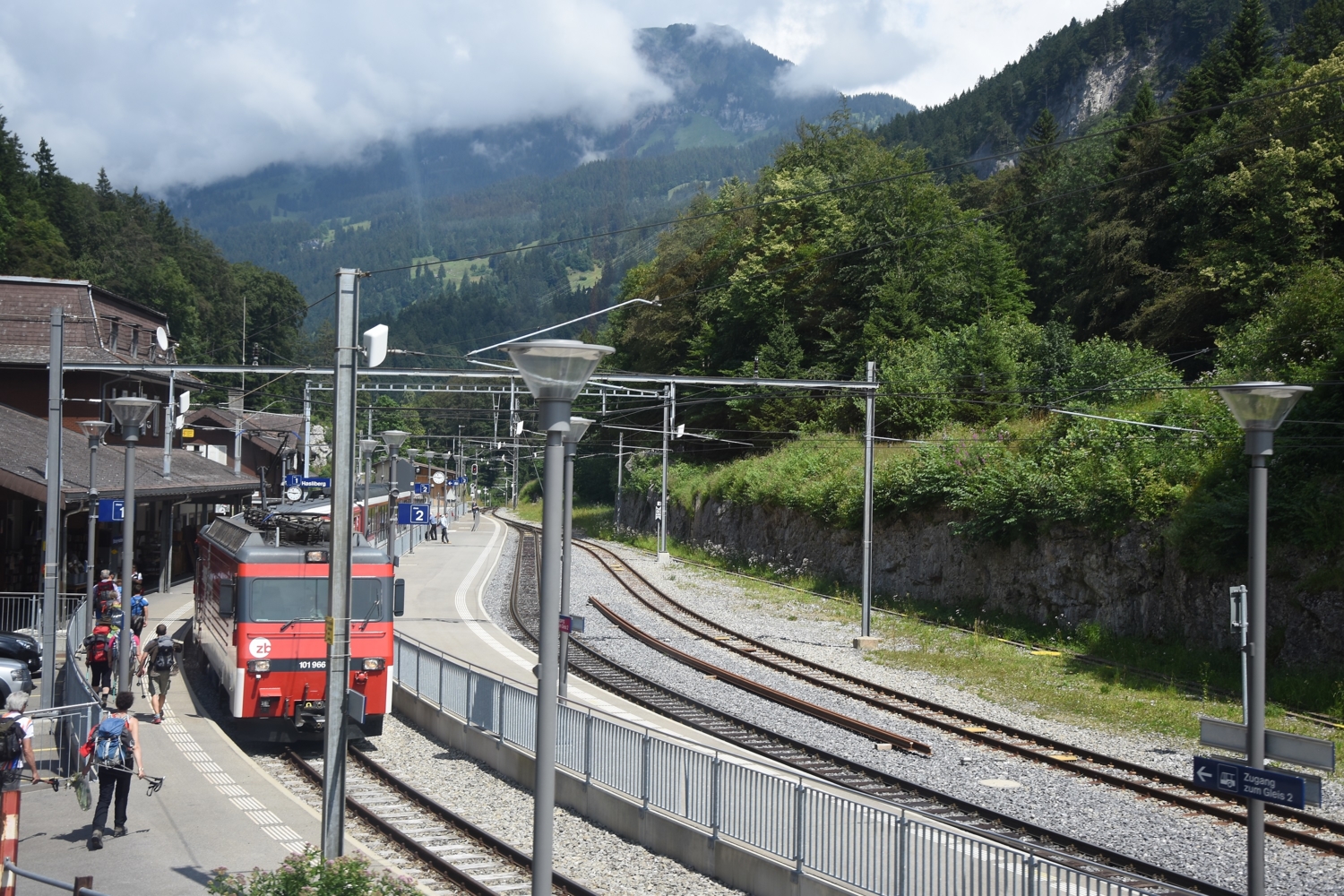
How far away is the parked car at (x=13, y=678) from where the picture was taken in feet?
63.9

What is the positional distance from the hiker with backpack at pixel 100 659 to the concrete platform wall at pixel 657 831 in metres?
6.32

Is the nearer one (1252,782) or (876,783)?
(1252,782)

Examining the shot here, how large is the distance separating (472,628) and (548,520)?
936 inches

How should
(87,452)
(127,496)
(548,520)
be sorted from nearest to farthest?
(548,520)
(127,496)
(87,452)

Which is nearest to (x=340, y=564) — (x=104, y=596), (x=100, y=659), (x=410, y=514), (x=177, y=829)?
(x=177, y=829)

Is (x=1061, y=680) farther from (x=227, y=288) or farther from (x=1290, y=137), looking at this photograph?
(x=227, y=288)

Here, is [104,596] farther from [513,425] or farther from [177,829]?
[513,425]

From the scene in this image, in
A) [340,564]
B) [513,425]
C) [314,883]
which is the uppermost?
[513,425]

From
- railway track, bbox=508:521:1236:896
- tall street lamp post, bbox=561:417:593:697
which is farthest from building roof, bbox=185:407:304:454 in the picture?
tall street lamp post, bbox=561:417:593:697

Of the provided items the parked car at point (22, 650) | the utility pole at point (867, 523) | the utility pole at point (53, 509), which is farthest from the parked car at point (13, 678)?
the utility pole at point (867, 523)

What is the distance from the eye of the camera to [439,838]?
1323cm

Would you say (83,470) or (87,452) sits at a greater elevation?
(87,452)

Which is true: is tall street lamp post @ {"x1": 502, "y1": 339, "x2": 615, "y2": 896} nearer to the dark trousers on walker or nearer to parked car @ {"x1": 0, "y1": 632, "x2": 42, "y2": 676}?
the dark trousers on walker

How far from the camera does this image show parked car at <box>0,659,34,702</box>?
1947 cm
